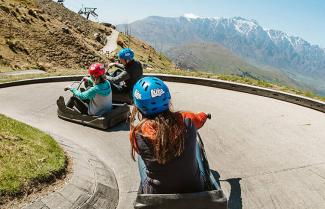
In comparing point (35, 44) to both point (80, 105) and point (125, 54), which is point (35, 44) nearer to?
point (125, 54)

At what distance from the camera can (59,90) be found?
16656 millimetres

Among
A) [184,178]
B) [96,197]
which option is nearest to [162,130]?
[184,178]

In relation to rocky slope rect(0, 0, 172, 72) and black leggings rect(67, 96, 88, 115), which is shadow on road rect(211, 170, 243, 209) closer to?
black leggings rect(67, 96, 88, 115)

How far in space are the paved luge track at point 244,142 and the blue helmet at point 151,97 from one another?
2.75 m

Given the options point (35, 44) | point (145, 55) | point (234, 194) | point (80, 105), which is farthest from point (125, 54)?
point (145, 55)

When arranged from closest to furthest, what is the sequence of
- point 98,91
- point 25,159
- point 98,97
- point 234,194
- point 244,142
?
point 25,159 → point 234,194 → point 244,142 → point 98,91 → point 98,97

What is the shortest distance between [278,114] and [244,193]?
6.40 m

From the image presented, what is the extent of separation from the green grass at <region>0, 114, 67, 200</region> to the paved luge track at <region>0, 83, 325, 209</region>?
1.29 meters

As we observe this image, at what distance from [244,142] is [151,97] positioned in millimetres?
6211

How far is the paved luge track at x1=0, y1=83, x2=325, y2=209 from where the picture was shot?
22.9 feet

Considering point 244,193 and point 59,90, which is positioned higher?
point 244,193

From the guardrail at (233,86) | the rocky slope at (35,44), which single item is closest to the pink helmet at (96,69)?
the guardrail at (233,86)

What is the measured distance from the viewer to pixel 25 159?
265 inches

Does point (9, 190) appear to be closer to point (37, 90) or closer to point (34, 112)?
point (34, 112)
